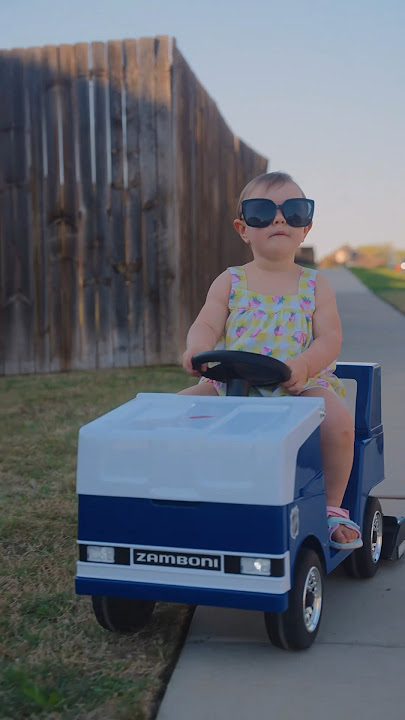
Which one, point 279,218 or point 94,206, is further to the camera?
point 94,206

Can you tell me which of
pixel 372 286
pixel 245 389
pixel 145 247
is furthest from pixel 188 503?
pixel 372 286

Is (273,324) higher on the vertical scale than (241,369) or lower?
higher

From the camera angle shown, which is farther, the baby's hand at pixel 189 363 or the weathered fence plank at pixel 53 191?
the weathered fence plank at pixel 53 191

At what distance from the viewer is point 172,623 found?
3.01 meters

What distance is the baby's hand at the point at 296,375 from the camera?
2988mm

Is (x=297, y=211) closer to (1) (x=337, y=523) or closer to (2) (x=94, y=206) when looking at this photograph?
(1) (x=337, y=523)

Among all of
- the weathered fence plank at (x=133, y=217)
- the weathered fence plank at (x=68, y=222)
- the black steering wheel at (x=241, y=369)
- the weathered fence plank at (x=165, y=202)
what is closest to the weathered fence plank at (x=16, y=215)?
the weathered fence plank at (x=68, y=222)

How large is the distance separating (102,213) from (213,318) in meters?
4.93

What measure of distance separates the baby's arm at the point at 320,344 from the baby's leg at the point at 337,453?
0.14m

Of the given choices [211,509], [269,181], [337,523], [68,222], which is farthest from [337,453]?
[68,222]

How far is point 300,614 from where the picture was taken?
267cm

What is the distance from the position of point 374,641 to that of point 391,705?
0.42 metres

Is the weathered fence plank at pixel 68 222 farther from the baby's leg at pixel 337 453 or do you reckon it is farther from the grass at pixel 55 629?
the baby's leg at pixel 337 453

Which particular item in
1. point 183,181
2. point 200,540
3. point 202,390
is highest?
point 183,181
